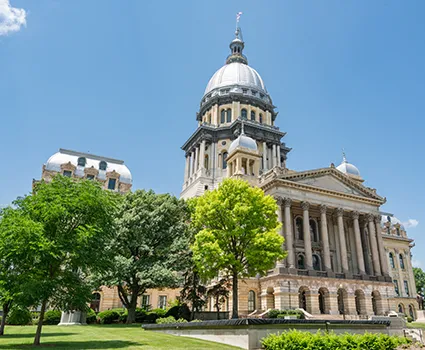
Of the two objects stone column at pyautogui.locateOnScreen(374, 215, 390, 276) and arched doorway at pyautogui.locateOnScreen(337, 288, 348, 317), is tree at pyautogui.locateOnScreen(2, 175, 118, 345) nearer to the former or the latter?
arched doorway at pyautogui.locateOnScreen(337, 288, 348, 317)

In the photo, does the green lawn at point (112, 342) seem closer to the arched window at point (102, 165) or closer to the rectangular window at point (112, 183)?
the rectangular window at point (112, 183)

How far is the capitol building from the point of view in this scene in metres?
44.7

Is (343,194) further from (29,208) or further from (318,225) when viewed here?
(29,208)

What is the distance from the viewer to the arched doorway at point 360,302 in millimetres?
46594

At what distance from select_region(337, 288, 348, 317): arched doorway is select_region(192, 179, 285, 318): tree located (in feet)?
60.1

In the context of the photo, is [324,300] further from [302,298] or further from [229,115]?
[229,115]

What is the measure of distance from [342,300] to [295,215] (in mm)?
12667

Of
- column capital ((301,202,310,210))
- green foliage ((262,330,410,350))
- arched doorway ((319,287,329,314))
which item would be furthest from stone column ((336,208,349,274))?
green foliage ((262,330,410,350))

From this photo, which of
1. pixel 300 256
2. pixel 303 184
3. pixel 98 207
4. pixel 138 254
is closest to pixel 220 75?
pixel 303 184

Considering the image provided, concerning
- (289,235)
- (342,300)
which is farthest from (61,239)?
(342,300)

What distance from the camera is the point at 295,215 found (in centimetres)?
5181

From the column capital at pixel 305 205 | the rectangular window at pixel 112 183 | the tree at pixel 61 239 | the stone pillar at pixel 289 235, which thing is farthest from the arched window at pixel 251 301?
the rectangular window at pixel 112 183

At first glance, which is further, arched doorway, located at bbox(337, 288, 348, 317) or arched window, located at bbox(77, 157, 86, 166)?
arched window, located at bbox(77, 157, 86, 166)

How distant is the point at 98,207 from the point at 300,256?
37103mm
